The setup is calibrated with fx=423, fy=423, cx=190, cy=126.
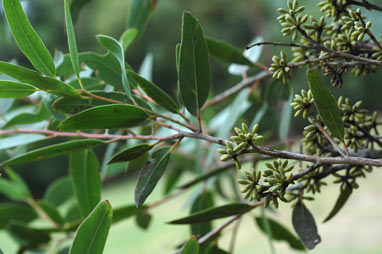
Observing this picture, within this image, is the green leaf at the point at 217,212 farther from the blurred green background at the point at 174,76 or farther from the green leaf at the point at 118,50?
the blurred green background at the point at 174,76

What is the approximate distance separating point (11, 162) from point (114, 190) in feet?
20.1

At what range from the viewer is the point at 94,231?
375 millimetres

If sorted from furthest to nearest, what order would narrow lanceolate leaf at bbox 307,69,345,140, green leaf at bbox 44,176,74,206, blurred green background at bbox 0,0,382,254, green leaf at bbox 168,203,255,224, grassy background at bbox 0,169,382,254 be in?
blurred green background at bbox 0,0,382,254
grassy background at bbox 0,169,382,254
green leaf at bbox 44,176,74,206
green leaf at bbox 168,203,255,224
narrow lanceolate leaf at bbox 307,69,345,140

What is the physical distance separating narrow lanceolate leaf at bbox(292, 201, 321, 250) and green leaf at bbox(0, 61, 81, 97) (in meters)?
0.26

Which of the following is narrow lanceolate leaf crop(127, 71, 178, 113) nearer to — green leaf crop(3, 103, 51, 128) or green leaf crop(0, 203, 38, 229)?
green leaf crop(3, 103, 51, 128)

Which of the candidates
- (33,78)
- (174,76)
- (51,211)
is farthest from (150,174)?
(174,76)

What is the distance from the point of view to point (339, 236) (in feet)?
Answer: 7.26

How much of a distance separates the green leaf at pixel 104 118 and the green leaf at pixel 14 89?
0.05 meters

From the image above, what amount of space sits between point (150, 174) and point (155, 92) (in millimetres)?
80

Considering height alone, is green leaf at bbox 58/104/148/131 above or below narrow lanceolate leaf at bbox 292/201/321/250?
above

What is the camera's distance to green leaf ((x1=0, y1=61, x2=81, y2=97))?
A: 14.3 inches

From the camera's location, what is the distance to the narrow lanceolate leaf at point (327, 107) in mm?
350

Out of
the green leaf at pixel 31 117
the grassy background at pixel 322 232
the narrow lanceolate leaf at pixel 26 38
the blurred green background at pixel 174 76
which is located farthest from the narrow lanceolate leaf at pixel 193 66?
the blurred green background at pixel 174 76

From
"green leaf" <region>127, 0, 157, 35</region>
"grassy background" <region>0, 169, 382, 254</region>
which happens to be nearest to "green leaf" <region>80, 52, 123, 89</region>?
"green leaf" <region>127, 0, 157, 35</region>
